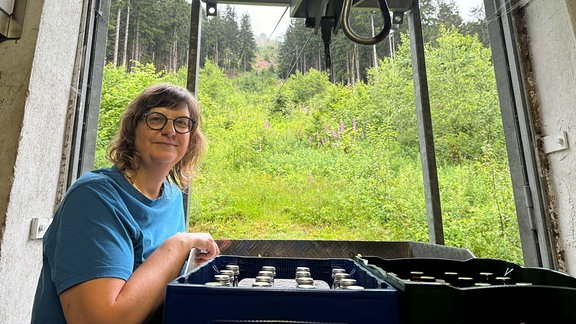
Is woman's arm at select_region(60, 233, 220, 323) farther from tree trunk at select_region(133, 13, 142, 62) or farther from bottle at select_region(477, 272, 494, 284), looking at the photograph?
tree trunk at select_region(133, 13, 142, 62)

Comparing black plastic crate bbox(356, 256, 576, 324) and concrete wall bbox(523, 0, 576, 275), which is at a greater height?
concrete wall bbox(523, 0, 576, 275)

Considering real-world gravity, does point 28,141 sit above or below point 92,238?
above

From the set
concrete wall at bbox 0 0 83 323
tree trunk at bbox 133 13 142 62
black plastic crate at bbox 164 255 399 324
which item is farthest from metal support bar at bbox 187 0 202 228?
tree trunk at bbox 133 13 142 62

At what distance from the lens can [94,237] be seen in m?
0.65

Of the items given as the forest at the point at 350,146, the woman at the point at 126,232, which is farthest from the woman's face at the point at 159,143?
the forest at the point at 350,146

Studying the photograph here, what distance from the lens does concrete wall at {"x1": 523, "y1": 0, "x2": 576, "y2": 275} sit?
1.31 meters

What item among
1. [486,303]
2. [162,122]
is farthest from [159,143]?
[486,303]

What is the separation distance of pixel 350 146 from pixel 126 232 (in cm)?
444

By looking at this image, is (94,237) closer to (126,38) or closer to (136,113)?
(136,113)

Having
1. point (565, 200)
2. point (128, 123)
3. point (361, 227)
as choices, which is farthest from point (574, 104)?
point (361, 227)

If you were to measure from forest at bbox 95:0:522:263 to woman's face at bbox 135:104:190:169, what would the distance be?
2260 millimetres

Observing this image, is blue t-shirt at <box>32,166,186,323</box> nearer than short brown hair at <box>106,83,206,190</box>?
Yes

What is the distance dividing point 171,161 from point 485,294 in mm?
823

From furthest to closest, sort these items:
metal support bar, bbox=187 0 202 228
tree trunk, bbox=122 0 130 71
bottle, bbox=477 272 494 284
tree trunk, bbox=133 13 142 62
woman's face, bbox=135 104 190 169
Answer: tree trunk, bbox=133 13 142 62 < tree trunk, bbox=122 0 130 71 < metal support bar, bbox=187 0 202 228 < woman's face, bbox=135 104 190 169 < bottle, bbox=477 272 494 284
